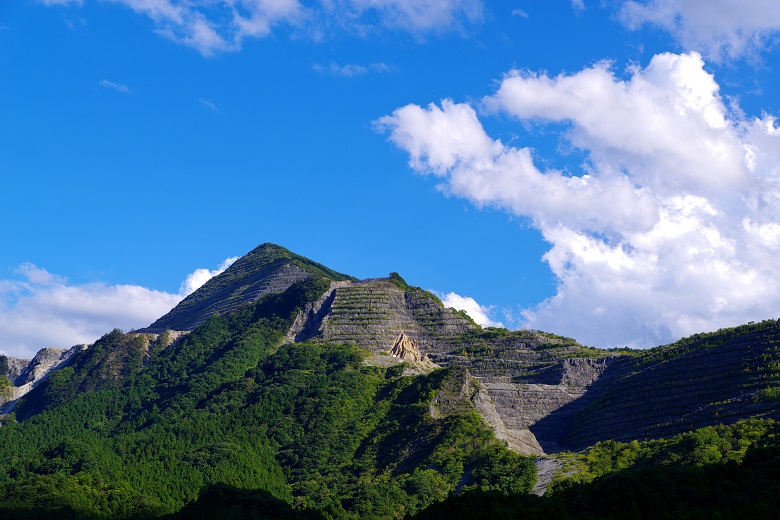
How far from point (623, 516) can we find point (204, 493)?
166 ft

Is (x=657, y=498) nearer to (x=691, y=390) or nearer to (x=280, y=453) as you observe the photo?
(x=691, y=390)

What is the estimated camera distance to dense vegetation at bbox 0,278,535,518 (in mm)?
125812

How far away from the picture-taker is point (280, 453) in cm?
16275

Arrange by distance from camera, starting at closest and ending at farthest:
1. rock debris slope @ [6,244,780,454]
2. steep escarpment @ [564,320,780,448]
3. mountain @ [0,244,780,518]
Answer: mountain @ [0,244,780,518] < steep escarpment @ [564,320,780,448] < rock debris slope @ [6,244,780,454]

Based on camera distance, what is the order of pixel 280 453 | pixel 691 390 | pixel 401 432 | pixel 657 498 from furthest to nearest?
1. pixel 401 432
2. pixel 280 453
3. pixel 691 390
4. pixel 657 498

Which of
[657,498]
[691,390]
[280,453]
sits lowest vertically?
[657,498]

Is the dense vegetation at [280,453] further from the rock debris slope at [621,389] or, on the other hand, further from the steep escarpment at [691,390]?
the steep escarpment at [691,390]

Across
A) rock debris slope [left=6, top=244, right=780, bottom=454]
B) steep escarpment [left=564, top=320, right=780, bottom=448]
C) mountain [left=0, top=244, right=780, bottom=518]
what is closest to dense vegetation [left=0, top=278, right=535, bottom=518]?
mountain [left=0, top=244, right=780, bottom=518]

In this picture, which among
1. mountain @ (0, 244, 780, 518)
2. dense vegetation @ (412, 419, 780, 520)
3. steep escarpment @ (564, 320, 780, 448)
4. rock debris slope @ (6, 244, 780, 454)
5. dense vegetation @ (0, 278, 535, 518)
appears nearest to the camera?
dense vegetation @ (412, 419, 780, 520)

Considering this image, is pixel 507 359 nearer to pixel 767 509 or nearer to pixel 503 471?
pixel 503 471

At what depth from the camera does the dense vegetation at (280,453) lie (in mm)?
125812

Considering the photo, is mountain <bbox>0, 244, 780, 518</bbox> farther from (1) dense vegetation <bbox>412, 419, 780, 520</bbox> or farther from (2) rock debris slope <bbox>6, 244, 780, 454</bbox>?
(1) dense vegetation <bbox>412, 419, 780, 520</bbox>

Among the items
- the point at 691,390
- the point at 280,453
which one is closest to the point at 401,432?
the point at 280,453

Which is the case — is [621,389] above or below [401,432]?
above
